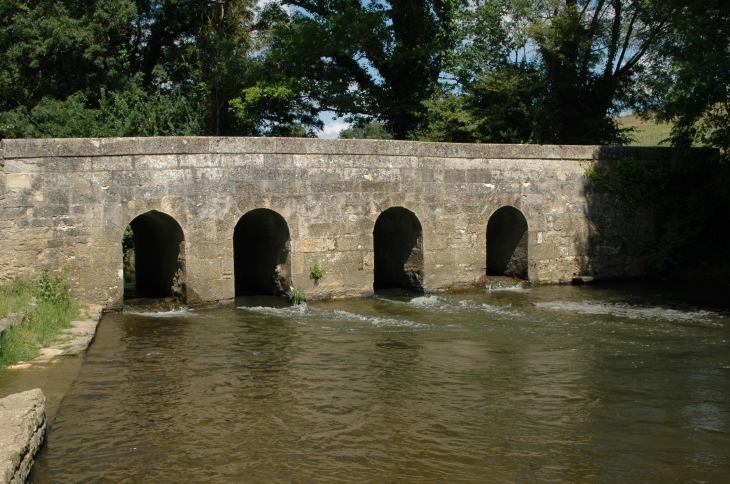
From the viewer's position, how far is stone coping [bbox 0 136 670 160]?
445 inches

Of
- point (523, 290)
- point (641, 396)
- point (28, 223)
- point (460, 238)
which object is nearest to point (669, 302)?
point (523, 290)

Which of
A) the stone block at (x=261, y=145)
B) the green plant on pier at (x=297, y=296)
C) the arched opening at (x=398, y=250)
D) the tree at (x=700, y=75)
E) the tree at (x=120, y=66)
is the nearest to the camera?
the tree at (x=700, y=75)

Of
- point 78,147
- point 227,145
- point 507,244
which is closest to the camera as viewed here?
point 78,147

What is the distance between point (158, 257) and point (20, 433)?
9.07 metres

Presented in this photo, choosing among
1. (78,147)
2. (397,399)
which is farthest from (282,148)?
(397,399)

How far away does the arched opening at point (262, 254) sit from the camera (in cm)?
1327

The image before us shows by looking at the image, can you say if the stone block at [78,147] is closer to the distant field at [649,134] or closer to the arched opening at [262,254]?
the arched opening at [262,254]

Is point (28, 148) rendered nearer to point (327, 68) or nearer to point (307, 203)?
point (307, 203)

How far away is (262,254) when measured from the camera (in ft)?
47.3

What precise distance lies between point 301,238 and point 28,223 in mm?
4563

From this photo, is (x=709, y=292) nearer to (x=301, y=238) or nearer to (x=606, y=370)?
(x=606, y=370)

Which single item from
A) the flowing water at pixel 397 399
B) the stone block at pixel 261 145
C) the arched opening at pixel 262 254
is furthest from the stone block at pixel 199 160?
the flowing water at pixel 397 399

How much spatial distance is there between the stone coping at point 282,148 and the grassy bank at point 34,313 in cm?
206

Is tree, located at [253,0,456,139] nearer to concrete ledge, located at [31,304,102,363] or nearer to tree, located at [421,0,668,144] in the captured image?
tree, located at [421,0,668,144]
